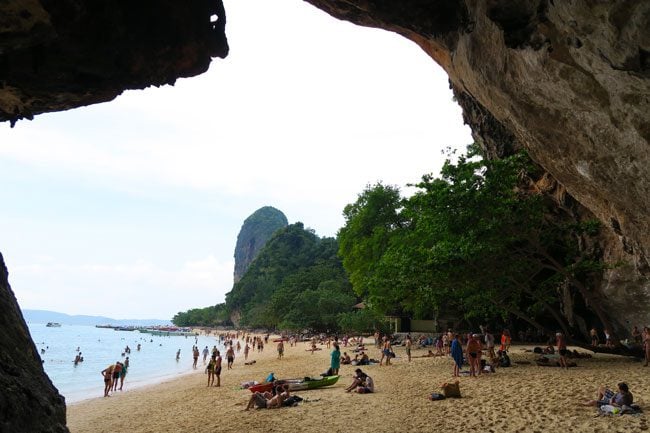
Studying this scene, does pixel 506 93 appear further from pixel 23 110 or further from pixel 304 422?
pixel 23 110

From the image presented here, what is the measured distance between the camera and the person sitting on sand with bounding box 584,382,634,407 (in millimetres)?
7367

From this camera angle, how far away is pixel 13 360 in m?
5.59

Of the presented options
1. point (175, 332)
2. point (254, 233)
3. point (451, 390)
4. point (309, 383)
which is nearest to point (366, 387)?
point (309, 383)

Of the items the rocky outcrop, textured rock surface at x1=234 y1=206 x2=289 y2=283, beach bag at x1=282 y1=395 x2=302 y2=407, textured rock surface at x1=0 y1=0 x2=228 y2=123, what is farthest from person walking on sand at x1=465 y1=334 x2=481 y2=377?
textured rock surface at x1=234 y1=206 x2=289 y2=283

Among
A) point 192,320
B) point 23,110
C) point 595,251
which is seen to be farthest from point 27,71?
point 192,320

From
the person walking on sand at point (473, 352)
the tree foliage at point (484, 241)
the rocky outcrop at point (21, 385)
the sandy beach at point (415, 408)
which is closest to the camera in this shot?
the rocky outcrop at point (21, 385)

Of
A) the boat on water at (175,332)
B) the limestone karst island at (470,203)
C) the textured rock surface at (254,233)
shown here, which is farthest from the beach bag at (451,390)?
the textured rock surface at (254,233)

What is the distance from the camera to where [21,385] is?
5.19 metres

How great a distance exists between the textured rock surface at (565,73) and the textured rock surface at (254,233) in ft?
418

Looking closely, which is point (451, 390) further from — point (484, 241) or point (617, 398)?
point (484, 241)

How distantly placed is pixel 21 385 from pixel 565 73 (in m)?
9.11

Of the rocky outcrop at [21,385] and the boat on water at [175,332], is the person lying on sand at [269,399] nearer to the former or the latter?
the rocky outcrop at [21,385]

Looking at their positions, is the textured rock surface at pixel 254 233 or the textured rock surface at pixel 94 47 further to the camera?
the textured rock surface at pixel 254 233

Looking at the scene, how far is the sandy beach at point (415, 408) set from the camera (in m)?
7.52
